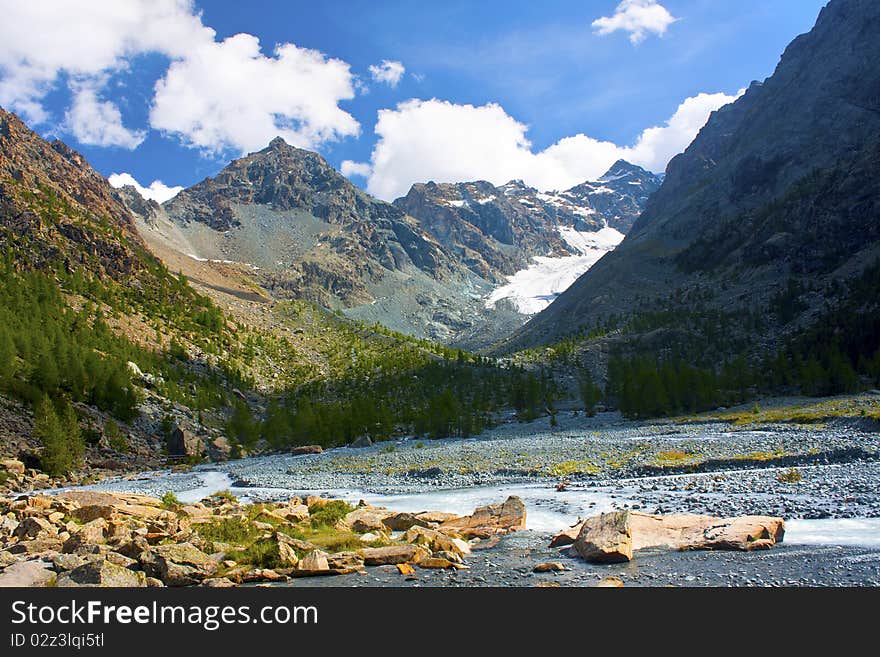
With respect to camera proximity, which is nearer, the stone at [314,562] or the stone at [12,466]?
the stone at [314,562]

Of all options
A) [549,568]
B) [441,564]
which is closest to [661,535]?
[549,568]

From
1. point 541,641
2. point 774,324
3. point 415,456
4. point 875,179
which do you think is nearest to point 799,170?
point 875,179

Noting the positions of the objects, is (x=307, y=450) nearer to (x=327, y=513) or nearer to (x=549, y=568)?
(x=327, y=513)

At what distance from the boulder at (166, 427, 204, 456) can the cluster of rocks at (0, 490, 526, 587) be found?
1614 inches

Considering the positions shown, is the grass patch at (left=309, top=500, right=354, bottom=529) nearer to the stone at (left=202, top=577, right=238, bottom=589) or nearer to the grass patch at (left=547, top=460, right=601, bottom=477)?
the stone at (left=202, top=577, right=238, bottom=589)

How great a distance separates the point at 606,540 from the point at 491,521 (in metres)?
6.89

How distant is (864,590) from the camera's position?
36.3 feet

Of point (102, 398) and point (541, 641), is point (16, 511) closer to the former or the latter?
point (541, 641)

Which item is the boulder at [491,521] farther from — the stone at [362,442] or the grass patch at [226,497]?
the stone at [362,442]

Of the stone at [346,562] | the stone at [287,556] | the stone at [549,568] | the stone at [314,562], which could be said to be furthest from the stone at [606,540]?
the stone at [287,556]

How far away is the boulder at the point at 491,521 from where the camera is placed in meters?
20.1

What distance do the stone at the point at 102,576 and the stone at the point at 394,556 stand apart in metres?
5.53

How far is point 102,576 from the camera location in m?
12.4

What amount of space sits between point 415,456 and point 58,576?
4172 cm
